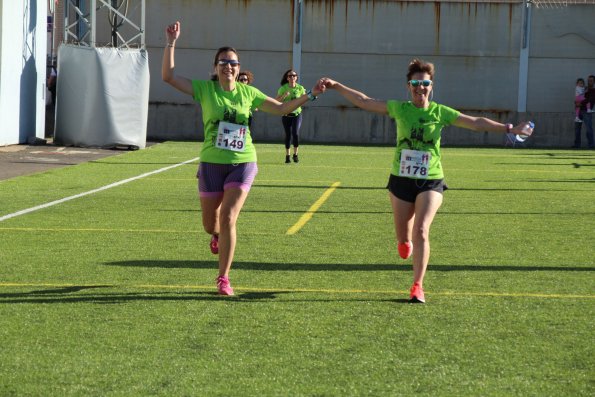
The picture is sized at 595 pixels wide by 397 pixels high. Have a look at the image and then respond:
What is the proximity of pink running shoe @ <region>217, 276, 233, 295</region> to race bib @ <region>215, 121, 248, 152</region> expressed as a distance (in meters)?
0.95

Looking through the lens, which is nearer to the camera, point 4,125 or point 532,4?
point 4,125

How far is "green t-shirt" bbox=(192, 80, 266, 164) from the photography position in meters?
9.45

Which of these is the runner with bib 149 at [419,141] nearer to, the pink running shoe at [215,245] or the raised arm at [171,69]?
the raised arm at [171,69]

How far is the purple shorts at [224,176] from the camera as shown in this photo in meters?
9.45

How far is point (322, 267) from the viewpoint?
1097 centimetres

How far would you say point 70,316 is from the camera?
8266 mm

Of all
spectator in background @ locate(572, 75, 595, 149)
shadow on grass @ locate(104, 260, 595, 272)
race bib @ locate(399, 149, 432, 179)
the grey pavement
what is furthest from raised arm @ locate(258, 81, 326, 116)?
spectator in background @ locate(572, 75, 595, 149)

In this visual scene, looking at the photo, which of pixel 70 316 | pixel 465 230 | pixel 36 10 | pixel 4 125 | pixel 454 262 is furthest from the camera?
pixel 36 10

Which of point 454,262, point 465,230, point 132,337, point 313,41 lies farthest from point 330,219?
point 313,41

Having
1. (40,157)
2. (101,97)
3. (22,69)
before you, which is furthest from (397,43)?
(40,157)

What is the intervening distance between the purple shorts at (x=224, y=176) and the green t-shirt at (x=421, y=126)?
1.07m

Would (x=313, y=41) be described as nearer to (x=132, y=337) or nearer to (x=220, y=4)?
(x=220, y=4)

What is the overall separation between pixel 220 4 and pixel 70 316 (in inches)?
1344

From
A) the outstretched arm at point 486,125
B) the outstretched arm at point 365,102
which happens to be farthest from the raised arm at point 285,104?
the outstretched arm at point 486,125
